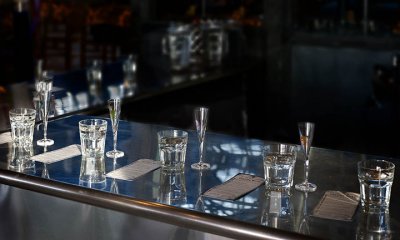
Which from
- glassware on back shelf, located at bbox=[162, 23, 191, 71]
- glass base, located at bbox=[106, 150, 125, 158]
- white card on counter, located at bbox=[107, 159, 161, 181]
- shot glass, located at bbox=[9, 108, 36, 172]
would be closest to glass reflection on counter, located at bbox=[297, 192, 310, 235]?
white card on counter, located at bbox=[107, 159, 161, 181]

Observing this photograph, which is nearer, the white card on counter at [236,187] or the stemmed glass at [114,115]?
the white card on counter at [236,187]

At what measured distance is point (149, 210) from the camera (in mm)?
1806

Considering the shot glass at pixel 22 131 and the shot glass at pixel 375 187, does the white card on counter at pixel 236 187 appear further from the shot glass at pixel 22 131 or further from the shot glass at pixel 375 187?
the shot glass at pixel 22 131

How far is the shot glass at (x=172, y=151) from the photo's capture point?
2.07 m

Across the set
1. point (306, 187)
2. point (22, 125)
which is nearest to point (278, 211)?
point (306, 187)

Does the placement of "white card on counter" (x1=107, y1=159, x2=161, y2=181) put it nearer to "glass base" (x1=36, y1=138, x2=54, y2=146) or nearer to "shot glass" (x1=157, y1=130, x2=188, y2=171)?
"shot glass" (x1=157, y1=130, x2=188, y2=171)

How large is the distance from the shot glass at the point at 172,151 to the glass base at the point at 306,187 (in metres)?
A: 0.35

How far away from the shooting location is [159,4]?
6508mm

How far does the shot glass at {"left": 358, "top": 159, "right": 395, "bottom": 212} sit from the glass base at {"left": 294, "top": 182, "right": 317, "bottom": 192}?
0.18 meters

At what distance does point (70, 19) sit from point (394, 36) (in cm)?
296

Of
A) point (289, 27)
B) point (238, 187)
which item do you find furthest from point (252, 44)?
point (238, 187)

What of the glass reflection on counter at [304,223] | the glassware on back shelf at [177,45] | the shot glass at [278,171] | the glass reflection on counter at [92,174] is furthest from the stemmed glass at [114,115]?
the glassware on back shelf at [177,45]

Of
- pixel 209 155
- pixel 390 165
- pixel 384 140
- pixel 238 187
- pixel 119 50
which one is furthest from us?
pixel 119 50

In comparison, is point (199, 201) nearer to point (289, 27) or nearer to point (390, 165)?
point (390, 165)
